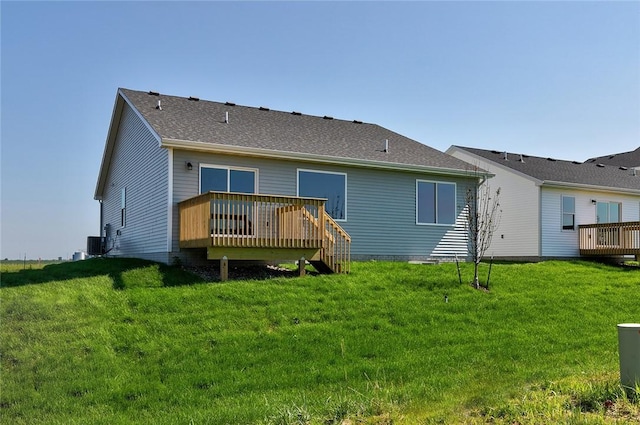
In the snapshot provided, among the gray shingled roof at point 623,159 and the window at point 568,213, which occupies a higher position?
the gray shingled roof at point 623,159

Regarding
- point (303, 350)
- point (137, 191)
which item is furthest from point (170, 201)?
point (303, 350)

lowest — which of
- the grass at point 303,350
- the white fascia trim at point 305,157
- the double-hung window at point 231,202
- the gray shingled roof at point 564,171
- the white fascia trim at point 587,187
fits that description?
the grass at point 303,350

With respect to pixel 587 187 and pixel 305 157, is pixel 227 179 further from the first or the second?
pixel 587 187

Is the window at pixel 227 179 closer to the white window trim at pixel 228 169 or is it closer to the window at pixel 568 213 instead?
the white window trim at pixel 228 169

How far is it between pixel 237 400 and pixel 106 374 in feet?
6.45

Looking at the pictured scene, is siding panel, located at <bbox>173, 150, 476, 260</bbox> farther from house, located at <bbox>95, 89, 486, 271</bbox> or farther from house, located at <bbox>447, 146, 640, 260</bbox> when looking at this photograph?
house, located at <bbox>447, 146, 640, 260</bbox>

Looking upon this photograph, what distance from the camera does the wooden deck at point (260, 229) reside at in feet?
39.7

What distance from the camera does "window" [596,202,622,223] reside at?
73.3ft

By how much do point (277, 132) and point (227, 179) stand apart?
3.01 m

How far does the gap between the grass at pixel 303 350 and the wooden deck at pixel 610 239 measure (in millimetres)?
7530

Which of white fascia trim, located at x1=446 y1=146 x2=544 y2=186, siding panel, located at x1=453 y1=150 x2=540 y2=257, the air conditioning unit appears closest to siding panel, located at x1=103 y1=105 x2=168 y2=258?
the air conditioning unit

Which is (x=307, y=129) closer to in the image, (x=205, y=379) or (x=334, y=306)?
(x=334, y=306)

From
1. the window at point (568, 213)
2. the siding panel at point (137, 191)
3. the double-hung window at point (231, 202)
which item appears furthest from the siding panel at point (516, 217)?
the siding panel at point (137, 191)

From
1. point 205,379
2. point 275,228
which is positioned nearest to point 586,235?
point 275,228
